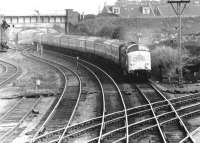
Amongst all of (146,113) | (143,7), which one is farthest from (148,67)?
(143,7)

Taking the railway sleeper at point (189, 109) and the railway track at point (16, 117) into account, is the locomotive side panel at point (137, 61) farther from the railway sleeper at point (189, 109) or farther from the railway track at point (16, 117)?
the railway sleeper at point (189, 109)

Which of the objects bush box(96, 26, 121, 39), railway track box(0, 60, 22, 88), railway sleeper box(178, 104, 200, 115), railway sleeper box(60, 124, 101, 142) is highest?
bush box(96, 26, 121, 39)

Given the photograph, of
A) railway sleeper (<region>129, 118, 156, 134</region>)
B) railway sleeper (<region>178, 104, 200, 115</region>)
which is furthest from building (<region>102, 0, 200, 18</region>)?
railway sleeper (<region>129, 118, 156, 134</region>)

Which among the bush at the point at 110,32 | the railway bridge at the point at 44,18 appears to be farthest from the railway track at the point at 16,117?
the railway bridge at the point at 44,18

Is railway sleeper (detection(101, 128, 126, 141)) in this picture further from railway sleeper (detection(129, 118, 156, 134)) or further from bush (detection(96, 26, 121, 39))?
bush (detection(96, 26, 121, 39))

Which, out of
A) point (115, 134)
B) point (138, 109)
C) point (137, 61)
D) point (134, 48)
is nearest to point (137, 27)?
point (134, 48)

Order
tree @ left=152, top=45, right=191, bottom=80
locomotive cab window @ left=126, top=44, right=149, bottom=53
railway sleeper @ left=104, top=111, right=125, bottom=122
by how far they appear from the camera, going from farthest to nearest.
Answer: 1. tree @ left=152, top=45, right=191, bottom=80
2. locomotive cab window @ left=126, top=44, right=149, bottom=53
3. railway sleeper @ left=104, top=111, right=125, bottom=122

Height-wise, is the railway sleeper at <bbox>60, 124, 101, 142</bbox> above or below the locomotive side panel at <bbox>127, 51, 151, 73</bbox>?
below

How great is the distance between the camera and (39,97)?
25.2 metres

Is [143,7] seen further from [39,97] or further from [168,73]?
[39,97]

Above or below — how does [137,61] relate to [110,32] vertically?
below

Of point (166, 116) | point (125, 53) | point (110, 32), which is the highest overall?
point (110, 32)

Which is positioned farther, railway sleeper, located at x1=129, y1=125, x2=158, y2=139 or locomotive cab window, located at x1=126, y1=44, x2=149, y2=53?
locomotive cab window, located at x1=126, y1=44, x2=149, y2=53

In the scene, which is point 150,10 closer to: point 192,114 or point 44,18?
point 44,18
